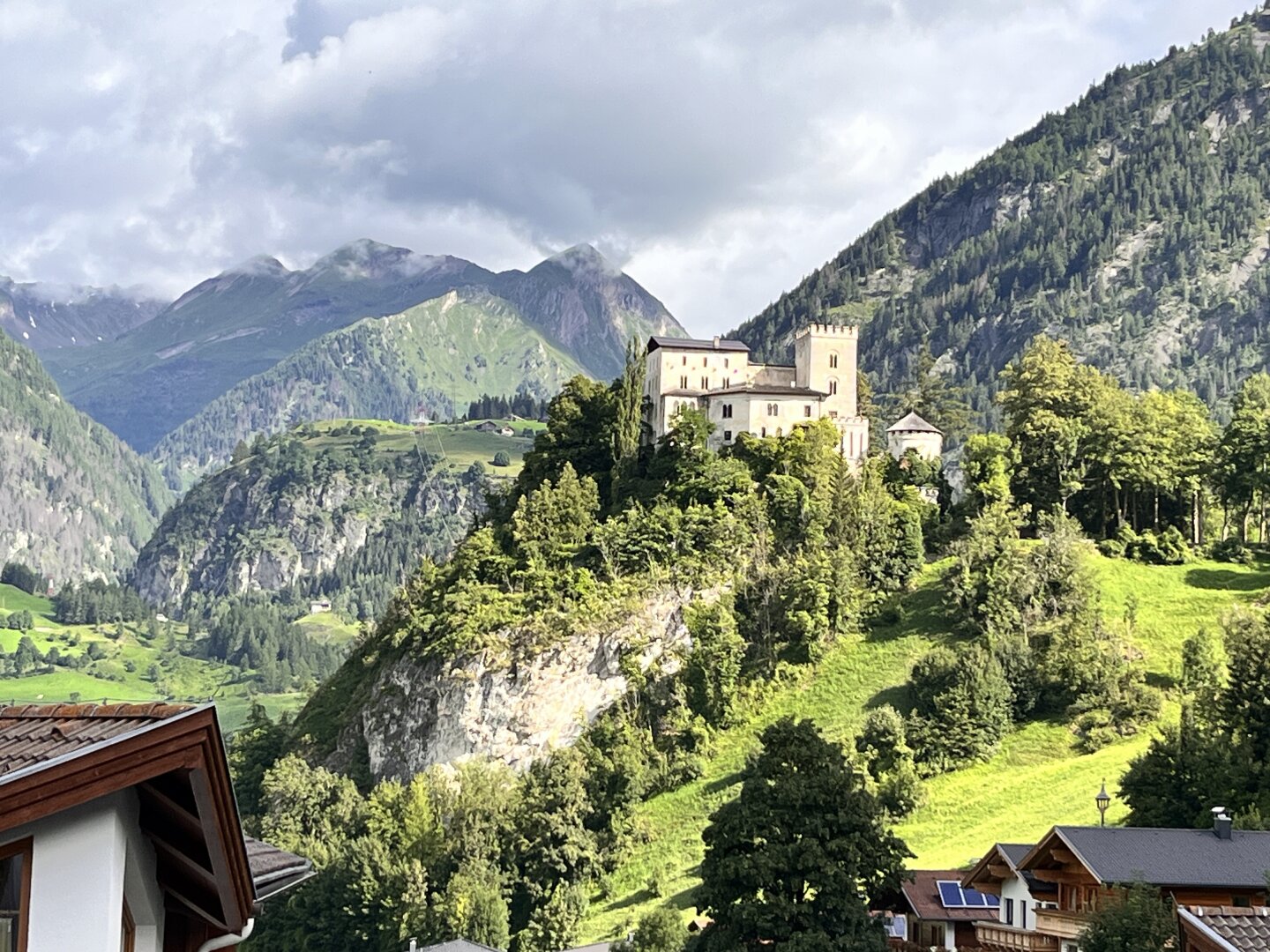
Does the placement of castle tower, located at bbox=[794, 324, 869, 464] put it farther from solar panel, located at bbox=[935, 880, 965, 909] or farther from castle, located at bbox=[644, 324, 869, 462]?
solar panel, located at bbox=[935, 880, 965, 909]

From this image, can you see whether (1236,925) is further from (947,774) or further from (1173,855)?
(947,774)

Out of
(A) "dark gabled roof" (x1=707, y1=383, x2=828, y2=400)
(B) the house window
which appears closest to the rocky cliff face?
(A) "dark gabled roof" (x1=707, y1=383, x2=828, y2=400)

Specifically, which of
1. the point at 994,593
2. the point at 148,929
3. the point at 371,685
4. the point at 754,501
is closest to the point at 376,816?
the point at 371,685

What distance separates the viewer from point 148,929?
9.87 metres

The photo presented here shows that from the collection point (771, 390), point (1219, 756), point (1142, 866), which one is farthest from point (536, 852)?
point (1142, 866)

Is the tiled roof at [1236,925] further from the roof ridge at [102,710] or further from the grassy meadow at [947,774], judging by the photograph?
the grassy meadow at [947,774]

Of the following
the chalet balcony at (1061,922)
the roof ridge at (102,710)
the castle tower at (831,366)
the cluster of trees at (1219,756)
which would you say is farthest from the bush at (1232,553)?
the roof ridge at (102,710)

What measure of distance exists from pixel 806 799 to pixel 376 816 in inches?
2152

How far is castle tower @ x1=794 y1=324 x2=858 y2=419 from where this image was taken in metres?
121

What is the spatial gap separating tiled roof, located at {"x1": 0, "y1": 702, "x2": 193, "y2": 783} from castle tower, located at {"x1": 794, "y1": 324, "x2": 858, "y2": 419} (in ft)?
368

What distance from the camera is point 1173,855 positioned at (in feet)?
149

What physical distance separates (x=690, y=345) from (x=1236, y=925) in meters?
113

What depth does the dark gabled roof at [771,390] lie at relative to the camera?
115 m

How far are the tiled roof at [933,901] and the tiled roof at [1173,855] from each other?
32.1 ft
